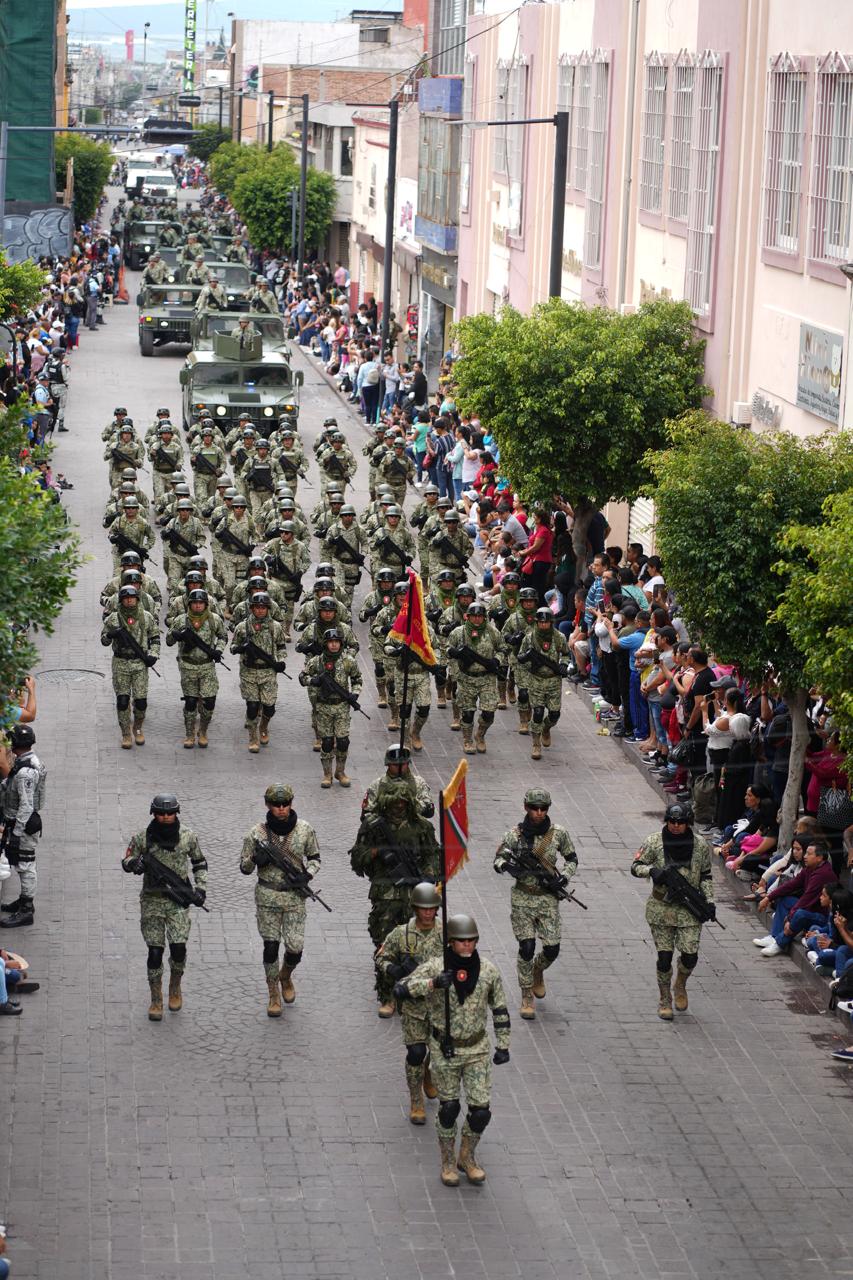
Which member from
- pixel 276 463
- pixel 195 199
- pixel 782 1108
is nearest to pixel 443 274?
pixel 276 463

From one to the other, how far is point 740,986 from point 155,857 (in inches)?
158

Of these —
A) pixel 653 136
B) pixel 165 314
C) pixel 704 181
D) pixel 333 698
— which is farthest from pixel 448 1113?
pixel 165 314

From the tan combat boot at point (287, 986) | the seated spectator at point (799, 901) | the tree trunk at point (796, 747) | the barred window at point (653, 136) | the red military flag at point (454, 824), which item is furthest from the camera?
the barred window at point (653, 136)

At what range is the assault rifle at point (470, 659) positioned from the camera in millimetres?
19328

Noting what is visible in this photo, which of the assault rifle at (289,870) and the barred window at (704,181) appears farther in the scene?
the barred window at (704,181)

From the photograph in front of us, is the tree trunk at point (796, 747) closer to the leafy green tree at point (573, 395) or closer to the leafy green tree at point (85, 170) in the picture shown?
the leafy green tree at point (573, 395)

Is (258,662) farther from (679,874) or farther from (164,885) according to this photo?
(679,874)

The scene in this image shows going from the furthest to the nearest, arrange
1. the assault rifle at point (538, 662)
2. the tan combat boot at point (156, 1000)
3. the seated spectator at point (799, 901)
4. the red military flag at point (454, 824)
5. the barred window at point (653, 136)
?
the barred window at point (653, 136) < the assault rifle at point (538, 662) < the seated spectator at point (799, 901) < the tan combat boot at point (156, 1000) < the red military flag at point (454, 824)

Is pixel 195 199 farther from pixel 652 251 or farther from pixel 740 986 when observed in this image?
pixel 740 986

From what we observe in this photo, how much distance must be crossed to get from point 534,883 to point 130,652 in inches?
262

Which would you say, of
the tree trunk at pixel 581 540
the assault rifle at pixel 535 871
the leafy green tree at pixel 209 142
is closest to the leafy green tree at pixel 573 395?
the tree trunk at pixel 581 540

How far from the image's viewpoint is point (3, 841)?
14555 mm

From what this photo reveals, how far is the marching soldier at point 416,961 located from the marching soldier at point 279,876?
1415mm

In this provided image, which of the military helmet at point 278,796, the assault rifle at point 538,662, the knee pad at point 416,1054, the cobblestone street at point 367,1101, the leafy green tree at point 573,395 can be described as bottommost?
the cobblestone street at point 367,1101
